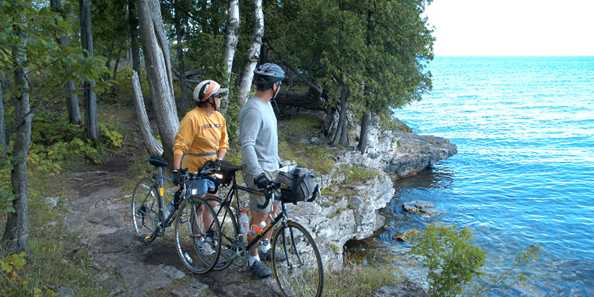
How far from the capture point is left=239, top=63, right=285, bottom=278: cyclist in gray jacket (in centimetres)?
503

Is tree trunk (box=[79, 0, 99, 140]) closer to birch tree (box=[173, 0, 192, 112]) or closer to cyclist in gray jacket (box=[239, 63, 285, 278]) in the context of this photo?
birch tree (box=[173, 0, 192, 112])

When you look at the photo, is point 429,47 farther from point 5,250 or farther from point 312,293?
point 5,250

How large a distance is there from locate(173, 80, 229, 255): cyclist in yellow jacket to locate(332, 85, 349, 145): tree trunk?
13.7 meters

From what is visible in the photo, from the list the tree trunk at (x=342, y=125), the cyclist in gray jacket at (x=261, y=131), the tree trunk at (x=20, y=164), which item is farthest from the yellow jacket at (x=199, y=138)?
the tree trunk at (x=342, y=125)

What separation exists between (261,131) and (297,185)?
0.79 meters

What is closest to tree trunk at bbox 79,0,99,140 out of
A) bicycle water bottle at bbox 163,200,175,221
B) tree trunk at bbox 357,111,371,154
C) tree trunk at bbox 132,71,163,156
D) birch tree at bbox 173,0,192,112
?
tree trunk at bbox 132,71,163,156

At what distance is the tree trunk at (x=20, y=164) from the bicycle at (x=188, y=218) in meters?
1.51

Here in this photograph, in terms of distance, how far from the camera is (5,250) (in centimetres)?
566

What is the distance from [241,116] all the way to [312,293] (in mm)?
2214

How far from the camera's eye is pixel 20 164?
5457mm

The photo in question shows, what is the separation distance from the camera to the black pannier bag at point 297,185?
16.0ft

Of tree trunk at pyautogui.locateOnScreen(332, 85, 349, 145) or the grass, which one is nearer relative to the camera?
the grass

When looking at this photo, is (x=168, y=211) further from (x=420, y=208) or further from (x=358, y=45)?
(x=420, y=208)

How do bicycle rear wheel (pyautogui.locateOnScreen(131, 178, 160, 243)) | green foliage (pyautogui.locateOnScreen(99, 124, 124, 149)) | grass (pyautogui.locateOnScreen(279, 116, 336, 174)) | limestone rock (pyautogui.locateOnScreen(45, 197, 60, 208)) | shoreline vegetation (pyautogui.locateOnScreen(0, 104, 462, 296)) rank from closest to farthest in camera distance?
1. shoreline vegetation (pyautogui.locateOnScreen(0, 104, 462, 296))
2. bicycle rear wheel (pyautogui.locateOnScreen(131, 178, 160, 243))
3. limestone rock (pyautogui.locateOnScreen(45, 197, 60, 208))
4. green foliage (pyautogui.locateOnScreen(99, 124, 124, 149))
5. grass (pyautogui.locateOnScreen(279, 116, 336, 174))
